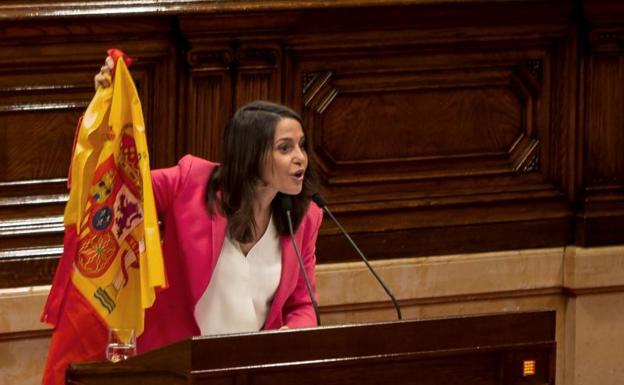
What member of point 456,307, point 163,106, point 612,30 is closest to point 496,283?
point 456,307

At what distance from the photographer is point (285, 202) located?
4395 millimetres

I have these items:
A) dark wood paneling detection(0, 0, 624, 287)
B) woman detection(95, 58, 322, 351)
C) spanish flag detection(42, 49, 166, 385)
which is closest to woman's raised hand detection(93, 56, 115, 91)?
spanish flag detection(42, 49, 166, 385)

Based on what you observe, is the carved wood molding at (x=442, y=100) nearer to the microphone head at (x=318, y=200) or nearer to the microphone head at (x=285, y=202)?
the microphone head at (x=285, y=202)

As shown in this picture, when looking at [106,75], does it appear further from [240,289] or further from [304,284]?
[304,284]

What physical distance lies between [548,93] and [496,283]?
0.71m

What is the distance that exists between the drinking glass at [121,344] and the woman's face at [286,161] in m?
0.60

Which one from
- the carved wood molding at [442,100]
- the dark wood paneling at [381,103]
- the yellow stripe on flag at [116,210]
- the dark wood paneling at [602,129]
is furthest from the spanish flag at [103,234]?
the dark wood paneling at [602,129]

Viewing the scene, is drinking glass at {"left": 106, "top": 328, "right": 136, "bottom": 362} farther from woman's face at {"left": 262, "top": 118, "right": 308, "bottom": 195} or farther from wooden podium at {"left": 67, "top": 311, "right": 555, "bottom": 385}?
woman's face at {"left": 262, "top": 118, "right": 308, "bottom": 195}

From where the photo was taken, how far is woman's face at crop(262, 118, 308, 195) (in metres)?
4.32

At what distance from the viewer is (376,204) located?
18.9 feet

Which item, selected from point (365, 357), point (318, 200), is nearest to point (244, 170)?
point (318, 200)

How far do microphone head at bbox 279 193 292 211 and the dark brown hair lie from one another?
15 millimetres

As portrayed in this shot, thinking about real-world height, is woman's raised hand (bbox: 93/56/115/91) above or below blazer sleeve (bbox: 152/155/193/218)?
above

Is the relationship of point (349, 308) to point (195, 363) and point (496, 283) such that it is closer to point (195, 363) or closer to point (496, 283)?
point (496, 283)
